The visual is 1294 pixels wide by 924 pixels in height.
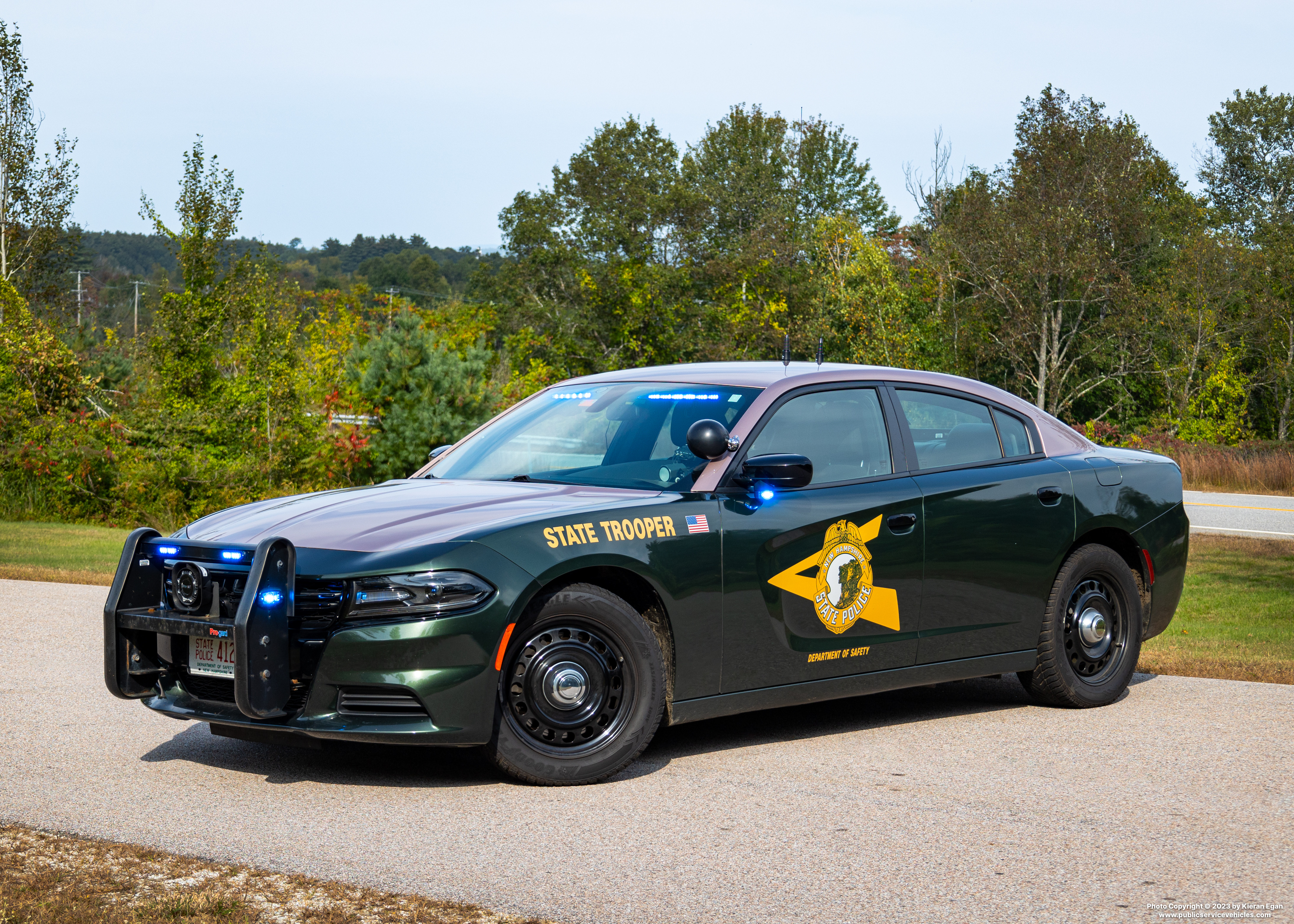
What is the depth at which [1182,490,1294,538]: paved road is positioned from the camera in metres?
20.7

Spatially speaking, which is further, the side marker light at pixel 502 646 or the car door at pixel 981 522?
the car door at pixel 981 522

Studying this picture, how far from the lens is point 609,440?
21.1 ft

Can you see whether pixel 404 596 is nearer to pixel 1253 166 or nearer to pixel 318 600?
pixel 318 600

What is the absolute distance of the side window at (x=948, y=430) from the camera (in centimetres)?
674

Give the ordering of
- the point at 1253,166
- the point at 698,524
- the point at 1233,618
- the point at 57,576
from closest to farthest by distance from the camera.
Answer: the point at 698,524
the point at 57,576
the point at 1233,618
the point at 1253,166

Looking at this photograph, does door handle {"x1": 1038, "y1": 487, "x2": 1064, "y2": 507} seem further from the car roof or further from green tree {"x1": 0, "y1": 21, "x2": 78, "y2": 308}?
green tree {"x1": 0, "y1": 21, "x2": 78, "y2": 308}

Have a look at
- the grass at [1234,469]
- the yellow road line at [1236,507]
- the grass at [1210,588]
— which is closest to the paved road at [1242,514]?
the yellow road line at [1236,507]

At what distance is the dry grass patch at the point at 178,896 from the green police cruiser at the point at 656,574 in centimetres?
76

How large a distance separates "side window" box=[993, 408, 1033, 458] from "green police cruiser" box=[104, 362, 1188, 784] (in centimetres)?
2

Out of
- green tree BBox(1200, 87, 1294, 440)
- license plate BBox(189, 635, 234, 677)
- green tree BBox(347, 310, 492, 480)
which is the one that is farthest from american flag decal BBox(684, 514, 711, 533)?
green tree BBox(1200, 87, 1294, 440)

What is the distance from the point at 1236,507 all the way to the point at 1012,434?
19.9m

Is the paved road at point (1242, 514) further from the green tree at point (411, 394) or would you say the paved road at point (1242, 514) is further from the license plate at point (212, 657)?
the license plate at point (212, 657)

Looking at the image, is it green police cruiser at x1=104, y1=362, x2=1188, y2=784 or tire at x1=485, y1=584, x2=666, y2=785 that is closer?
green police cruiser at x1=104, y1=362, x2=1188, y2=784

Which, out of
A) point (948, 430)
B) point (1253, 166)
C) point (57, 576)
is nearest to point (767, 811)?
point (948, 430)
